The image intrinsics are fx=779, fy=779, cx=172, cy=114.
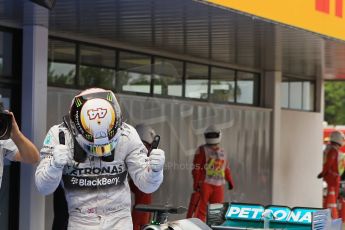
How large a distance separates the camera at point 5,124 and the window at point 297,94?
11.1 meters

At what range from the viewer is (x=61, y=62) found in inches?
388

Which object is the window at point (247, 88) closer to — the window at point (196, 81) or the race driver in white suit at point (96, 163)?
the window at point (196, 81)

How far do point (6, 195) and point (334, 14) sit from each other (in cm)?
435

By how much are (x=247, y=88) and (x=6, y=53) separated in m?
6.43

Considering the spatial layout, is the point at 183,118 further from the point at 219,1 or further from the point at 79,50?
the point at 219,1

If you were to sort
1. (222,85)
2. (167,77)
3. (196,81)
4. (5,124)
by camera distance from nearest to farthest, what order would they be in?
(5,124) < (167,77) < (196,81) < (222,85)

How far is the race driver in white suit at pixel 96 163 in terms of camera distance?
439 cm

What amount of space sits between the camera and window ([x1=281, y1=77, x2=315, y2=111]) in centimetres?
1106

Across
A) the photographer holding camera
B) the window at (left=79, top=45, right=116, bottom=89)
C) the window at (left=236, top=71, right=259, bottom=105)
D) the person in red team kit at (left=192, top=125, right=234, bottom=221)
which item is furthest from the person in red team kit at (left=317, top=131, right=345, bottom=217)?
the photographer holding camera

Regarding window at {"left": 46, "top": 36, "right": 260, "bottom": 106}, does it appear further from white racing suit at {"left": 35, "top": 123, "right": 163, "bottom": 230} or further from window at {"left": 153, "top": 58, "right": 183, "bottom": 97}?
white racing suit at {"left": 35, "top": 123, "right": 163, "bottom": 230}

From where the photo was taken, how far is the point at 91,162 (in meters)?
4.60

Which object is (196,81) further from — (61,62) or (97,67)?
(61,62)

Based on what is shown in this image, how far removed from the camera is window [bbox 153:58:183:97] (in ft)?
38.0

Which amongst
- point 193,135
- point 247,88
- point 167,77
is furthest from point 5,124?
point 247,88
